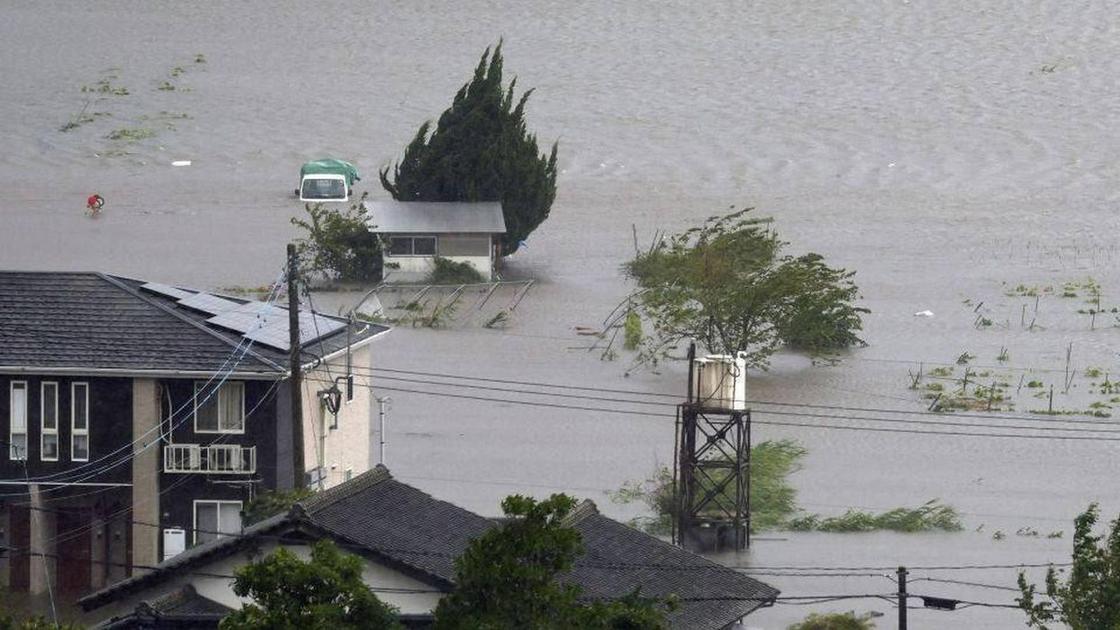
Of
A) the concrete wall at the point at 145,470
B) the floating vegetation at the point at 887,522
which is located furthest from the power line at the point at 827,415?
the concrete wall at the point at 145,470

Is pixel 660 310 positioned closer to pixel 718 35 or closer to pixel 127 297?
pixel 127 297

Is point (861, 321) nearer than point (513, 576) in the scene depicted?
No

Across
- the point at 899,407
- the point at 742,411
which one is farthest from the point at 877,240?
the point at 742,411

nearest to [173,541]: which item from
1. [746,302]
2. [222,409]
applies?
[222,409]

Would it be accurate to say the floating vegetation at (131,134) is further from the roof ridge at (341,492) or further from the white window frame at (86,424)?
the roof ridge at (341,492)

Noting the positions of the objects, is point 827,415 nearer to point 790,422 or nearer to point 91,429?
point 790,422
